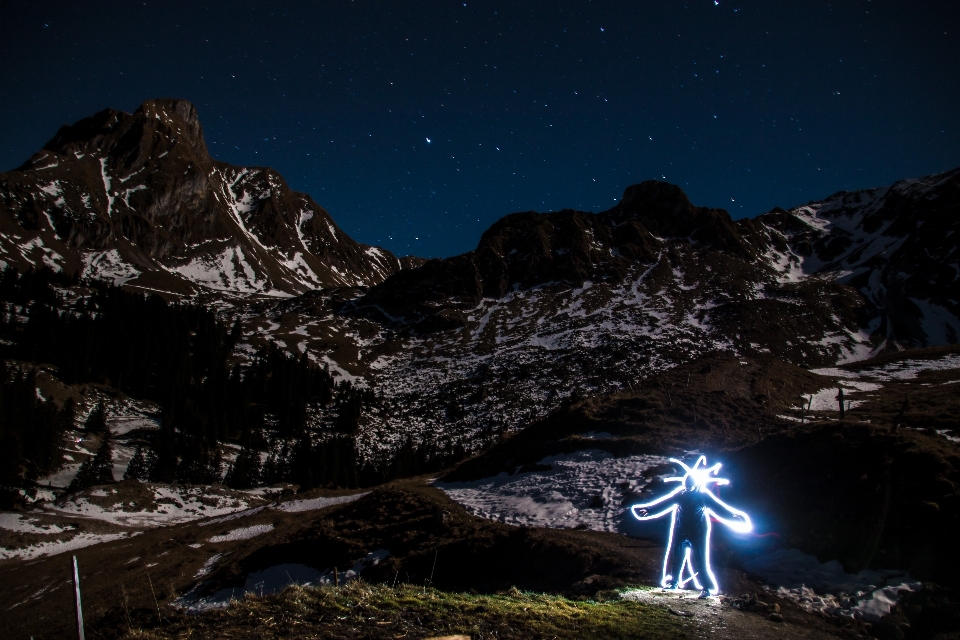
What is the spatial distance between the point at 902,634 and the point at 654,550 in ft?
24.9

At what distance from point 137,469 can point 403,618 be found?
2798 inches

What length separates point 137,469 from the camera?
63.4 m

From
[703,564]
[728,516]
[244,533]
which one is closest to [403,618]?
[703,564]

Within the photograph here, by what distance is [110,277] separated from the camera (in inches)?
7475

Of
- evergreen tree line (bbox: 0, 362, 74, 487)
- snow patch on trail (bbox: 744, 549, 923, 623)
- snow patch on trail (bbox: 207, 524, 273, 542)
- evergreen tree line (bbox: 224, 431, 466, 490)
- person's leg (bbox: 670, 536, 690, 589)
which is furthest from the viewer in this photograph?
evergreen tree line (bbox: 224, 431, 466, 490)

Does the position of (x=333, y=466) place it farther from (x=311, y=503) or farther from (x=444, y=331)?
(x=444, y=331)

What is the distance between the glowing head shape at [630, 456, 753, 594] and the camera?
1480 cm

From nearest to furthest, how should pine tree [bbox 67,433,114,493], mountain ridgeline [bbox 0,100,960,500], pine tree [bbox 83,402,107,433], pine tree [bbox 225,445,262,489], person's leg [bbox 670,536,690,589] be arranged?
person's leg [bbox 670,536,690,589]
pine tree [bbox 67,433,114,493]
pine tree [bbox 225,445,262,489]
pine tree [bbox 83,402,107,433]
mountain ridgeline [bbox 0,100,960,500]

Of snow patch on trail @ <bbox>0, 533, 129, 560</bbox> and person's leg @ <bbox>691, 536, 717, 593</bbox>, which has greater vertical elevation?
person's leg @ <bbox>691, 536, 717, 593</bbox>

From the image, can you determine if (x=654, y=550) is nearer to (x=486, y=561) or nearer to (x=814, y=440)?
(x=486, y=561)

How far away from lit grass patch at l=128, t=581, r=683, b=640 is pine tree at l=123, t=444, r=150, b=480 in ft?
222

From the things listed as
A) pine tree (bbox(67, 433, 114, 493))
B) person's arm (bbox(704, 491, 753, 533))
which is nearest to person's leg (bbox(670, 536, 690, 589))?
person's arm (bbox(704, 491, 753, 533))

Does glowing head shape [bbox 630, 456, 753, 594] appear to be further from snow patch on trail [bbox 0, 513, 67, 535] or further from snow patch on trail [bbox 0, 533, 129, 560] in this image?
snow patch on trail [bbox 0, 513, 67, 535]

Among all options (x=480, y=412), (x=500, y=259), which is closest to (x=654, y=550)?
(x=480, y=412)
